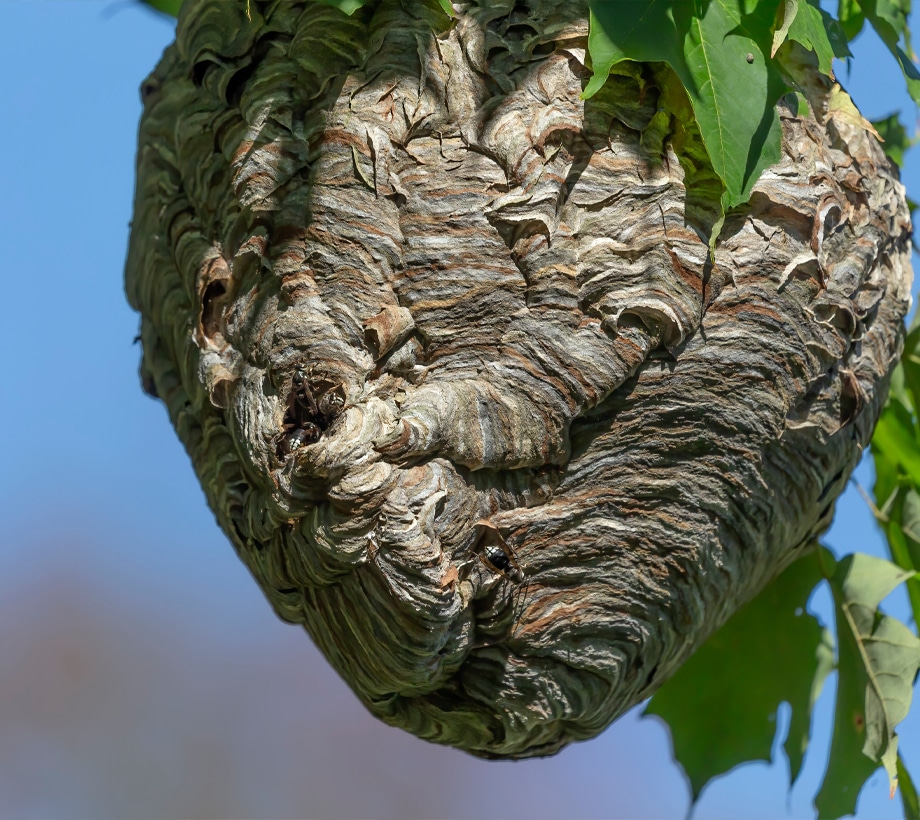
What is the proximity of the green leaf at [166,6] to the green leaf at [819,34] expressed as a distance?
113cm

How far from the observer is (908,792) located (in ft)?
7.65

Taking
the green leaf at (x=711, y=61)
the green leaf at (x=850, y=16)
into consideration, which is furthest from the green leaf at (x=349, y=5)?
the green leaf at (x=850, y=16)

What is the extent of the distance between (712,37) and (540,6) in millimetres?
287

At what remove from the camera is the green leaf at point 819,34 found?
1773 millimetres

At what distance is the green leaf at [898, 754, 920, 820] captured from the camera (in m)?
2.33

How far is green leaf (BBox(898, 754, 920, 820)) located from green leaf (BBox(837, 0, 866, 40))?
4.42 feet

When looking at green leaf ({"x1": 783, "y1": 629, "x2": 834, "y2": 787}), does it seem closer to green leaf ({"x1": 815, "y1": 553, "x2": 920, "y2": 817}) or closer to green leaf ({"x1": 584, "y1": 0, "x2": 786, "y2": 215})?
green leaf ({"x1": 815, "y1": 553, "x2": 920, "y2": 817})

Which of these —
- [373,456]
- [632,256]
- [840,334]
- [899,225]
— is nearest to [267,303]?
[373,456]

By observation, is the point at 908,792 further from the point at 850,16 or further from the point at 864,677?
the point at 850,16

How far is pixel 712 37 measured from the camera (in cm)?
171

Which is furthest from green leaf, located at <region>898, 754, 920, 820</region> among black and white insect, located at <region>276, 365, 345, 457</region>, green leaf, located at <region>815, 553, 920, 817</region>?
black and white insect, located at <region>276, 365, 345, 457</region>

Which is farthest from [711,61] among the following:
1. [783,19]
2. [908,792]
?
[908,792]

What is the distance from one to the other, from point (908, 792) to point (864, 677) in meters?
0.23

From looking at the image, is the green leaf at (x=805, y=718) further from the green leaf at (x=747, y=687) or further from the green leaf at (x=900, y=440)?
the green leaf at (x=900, y=440)
